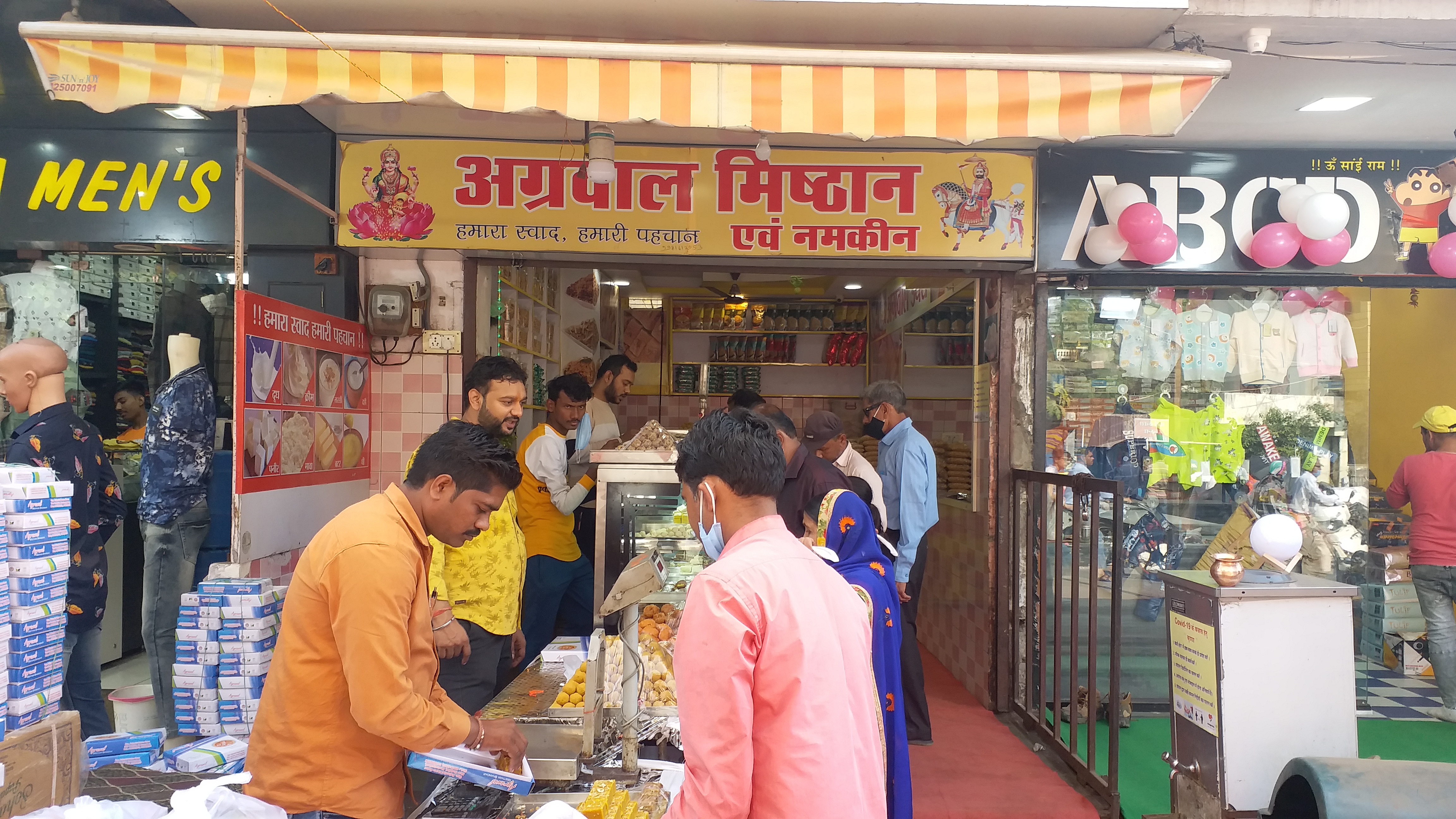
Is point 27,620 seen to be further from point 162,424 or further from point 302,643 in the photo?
point 162,424

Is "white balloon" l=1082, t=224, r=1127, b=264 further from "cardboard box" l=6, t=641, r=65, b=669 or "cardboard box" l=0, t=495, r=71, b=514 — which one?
"cardboard box" l=6, t=641, r=65, b=669

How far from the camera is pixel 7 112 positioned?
392 cm

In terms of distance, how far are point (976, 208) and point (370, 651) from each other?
4.11 m

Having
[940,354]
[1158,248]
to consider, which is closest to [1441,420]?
[1158,248]

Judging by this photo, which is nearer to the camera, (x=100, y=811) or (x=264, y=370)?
(x=100, y=811)

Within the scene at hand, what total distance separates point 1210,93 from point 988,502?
2572mm

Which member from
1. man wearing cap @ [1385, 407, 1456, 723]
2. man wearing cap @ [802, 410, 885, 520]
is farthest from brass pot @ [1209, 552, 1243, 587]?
man wearing cap @ [1385, 407, 1456, 723]

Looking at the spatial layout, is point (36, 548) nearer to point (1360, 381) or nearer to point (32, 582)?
point (32, 582)

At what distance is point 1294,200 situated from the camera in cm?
485

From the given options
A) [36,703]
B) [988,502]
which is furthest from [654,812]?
[988,502]

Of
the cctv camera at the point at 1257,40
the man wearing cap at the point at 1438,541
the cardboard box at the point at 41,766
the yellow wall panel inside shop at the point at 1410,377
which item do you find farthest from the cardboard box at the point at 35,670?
the yellow wall panel inside shop at the point at 1410,377

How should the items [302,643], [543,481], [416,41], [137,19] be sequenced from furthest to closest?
[543,481]
[137,19]
[416,41]
[302,643]

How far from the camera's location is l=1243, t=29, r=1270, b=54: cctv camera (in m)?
3.55

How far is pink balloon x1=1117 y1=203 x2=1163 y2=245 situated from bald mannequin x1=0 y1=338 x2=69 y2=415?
5.21m
